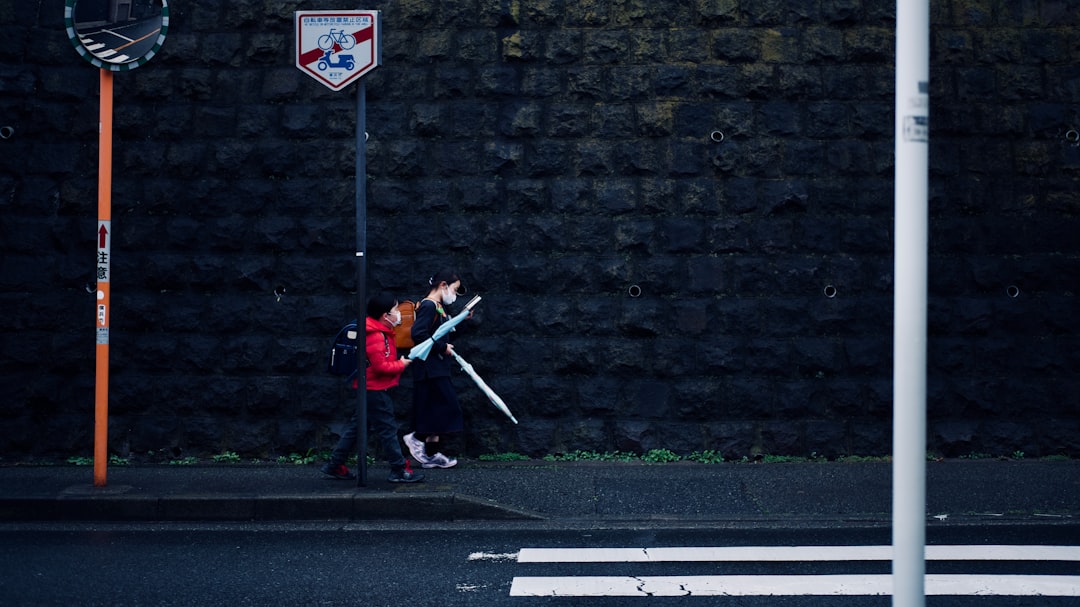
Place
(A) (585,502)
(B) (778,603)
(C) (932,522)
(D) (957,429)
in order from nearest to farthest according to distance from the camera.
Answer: (B) (778,603) < (C) (932,522) < (A) (585,502) < (D) (957,429)

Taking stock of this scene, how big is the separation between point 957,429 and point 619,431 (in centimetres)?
320

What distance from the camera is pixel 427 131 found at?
10.7 metres

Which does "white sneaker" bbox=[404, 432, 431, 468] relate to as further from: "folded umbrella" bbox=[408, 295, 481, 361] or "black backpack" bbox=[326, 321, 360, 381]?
"black backpack" bbox=[326, 321, 360, 381]

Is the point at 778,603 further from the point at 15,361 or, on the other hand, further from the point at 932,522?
the point at 15,361

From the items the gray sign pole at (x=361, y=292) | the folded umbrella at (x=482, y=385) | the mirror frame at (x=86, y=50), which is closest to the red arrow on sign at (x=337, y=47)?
the gray sign pole at (x=361, y=292)

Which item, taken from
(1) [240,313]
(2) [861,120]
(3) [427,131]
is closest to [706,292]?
(2) [861,120]

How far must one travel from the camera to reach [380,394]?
9352 millimetres

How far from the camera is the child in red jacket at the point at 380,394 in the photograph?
9227 mm

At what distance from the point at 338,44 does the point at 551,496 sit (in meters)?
4.16

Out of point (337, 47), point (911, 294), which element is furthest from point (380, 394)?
point (911, 294)

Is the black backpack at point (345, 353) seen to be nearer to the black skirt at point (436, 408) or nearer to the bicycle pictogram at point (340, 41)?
the black skirt at point (436, 408)

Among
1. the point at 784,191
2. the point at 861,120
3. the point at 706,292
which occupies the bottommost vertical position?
the point at 706,292

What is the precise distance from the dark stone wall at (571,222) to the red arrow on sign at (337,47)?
1472 millimetres

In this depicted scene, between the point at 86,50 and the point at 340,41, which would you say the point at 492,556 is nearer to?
the point at 340,41
